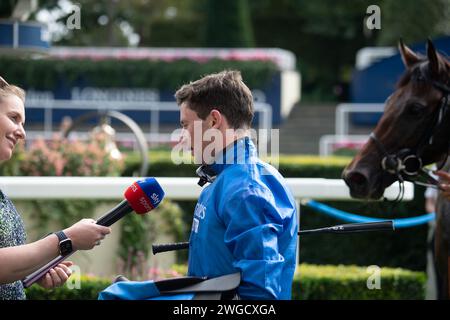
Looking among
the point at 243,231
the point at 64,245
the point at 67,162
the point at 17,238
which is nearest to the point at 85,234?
the point at 64,245

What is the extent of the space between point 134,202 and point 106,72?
1619cm

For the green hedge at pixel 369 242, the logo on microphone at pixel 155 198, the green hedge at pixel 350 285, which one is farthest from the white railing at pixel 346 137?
the logo on microphone at pixel 155 198

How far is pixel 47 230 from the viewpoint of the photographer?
18.8ft

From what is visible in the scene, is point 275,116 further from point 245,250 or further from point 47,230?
point 245,250

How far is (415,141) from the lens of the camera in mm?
4305

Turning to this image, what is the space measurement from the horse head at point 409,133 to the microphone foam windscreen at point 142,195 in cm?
194

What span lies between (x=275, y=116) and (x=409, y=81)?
1413 centimetres

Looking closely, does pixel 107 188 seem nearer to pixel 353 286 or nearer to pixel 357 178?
pixel 357 178

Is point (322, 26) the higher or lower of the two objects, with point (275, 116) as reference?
higher

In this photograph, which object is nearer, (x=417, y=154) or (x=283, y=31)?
(x=417, y=154)

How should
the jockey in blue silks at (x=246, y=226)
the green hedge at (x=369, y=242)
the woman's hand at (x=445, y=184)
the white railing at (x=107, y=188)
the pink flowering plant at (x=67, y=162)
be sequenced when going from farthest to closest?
the green hedge at (x=369, y=242)
the pink flowering plant at (x=67, y=162)
the white railing at (x=107, y=188)
the woman's hand at (x=445, y=184)
the jockey in blue silks at (x=246, y=226)

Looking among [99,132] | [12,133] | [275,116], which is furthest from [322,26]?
[12,133]

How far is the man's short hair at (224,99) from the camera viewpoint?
2561 mm

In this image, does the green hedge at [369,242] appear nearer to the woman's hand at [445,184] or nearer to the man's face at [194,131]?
the woman's hand at [445,184]
